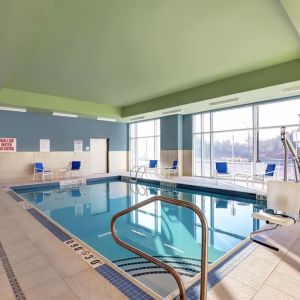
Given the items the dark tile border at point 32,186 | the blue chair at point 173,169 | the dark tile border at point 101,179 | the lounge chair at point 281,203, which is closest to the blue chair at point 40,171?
the dark tile border at point 32,186

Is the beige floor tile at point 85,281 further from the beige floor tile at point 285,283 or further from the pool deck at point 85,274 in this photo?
the beige floor tile at point 285,283

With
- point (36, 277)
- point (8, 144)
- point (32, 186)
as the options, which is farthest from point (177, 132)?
point (36, 277)

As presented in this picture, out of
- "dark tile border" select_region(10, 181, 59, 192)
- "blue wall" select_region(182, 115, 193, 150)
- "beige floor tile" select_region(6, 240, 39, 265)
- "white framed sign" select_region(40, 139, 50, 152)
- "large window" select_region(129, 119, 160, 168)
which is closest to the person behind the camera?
"beige floor tile" select_region(6, 240, 39, 265)

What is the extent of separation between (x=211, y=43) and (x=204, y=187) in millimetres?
4179

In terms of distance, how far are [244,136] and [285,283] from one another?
667 cm

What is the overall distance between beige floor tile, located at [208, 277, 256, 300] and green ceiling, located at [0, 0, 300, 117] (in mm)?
3248

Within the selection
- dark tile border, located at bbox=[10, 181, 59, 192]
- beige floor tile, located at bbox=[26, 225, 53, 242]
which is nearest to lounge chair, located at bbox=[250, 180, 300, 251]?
beige floor tile, located at bbox=[26, 225, 53, 242]

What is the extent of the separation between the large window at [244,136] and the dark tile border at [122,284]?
6.46 metres

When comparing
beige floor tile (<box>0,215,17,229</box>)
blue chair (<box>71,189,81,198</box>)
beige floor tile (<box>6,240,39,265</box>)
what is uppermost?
beige floor tile (<box>0,215,17,229</box>)

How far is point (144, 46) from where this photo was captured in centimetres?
409

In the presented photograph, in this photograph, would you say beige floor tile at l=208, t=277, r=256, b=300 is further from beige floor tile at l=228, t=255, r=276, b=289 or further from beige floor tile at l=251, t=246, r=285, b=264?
beige floor tile at l=251, t=246, r=285, b=264

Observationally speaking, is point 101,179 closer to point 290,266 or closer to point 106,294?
point 106,294

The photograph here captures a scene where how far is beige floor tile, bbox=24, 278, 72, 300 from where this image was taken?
1.64 metres

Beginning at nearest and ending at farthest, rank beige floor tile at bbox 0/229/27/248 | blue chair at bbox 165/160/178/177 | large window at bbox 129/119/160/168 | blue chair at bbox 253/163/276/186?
beige floor tile at bbox 0/229/27/248 < blue chair at bbox 253/163/276/186 < blue chair at bbox 165/160/178/177 < large window at bbox 129/119/160/168
